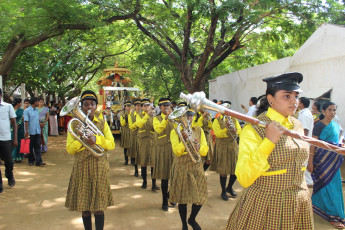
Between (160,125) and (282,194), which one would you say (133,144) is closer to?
(160,125)

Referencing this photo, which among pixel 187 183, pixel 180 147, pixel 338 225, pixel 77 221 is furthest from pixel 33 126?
pixel 338 225

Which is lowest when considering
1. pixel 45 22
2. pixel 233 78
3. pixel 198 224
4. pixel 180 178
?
pixel 198 224

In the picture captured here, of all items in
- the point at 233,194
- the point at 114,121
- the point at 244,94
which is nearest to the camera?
the point at 233,194

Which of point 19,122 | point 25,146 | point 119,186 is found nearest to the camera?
point 119,186

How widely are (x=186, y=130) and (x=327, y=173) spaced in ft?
8.04

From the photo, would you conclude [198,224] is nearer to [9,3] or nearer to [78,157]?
[78,157]

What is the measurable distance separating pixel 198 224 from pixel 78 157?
2085 mm

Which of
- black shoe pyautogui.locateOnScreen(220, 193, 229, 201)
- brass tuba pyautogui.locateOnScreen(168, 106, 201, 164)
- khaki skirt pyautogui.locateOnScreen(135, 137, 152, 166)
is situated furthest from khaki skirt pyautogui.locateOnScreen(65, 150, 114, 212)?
khaki skirt pyautogui.locateOnScreen(135, 137, 152, 166)

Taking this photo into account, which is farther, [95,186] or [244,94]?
[244,94]

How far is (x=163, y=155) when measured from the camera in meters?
5.64

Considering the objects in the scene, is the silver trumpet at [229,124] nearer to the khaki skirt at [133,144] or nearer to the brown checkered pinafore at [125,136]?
the khaki skirt at [133,144]

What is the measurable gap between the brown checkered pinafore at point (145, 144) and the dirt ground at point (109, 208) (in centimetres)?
61

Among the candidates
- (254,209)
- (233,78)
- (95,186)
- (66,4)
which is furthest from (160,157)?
(233,78)

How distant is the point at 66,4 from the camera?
9.35 meters
